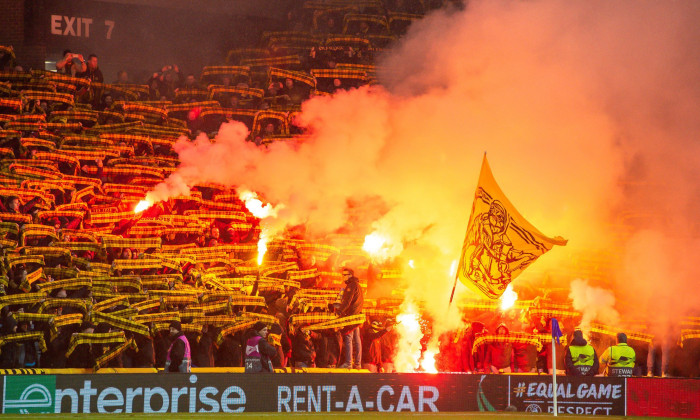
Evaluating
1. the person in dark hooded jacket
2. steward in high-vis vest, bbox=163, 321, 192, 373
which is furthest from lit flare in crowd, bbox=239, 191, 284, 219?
steward in high-vis vest, bbox=163, 321, 192, 373

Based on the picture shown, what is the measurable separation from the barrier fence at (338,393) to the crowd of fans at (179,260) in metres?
1.00

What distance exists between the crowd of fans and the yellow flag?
239 centimetres

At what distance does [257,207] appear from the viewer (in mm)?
22359

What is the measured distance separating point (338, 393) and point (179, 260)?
652 cm

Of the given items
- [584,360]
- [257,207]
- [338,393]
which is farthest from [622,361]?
[257,207]

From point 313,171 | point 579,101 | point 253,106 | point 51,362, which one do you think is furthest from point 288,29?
point 51,362

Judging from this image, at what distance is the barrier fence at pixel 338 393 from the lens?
13.2 metres

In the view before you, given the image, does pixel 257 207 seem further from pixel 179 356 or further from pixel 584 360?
pixel 584 360

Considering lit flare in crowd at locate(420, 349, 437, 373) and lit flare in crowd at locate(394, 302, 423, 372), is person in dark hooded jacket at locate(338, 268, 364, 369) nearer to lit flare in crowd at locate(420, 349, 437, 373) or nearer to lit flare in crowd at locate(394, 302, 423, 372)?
lit flare in crowd at locate(394, 302, 423, 372)

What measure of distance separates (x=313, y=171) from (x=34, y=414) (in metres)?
11.5

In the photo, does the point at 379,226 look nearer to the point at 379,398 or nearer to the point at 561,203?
the point at 561,203

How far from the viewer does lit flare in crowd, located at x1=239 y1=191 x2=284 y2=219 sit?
22.2 metres

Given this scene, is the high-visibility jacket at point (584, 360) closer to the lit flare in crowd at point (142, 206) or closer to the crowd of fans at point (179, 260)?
the crowd of fans at point (179, 260)

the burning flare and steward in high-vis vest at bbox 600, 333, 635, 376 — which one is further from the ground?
the burning flare
